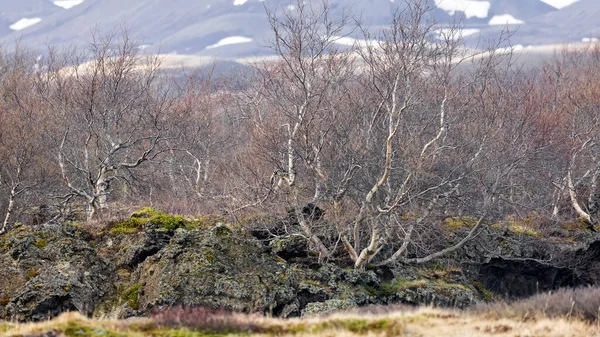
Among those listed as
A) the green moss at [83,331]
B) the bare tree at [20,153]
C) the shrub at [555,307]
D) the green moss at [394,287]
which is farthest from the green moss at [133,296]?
the bare tree at [20,153]

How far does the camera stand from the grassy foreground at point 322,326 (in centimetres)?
927

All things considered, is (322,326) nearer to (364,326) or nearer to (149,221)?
(364,326)

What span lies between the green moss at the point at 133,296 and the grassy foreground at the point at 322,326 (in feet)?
15.4

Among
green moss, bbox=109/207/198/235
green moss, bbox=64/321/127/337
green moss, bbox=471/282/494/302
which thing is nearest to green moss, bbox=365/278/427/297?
green moss, bbox=471/282/494/302

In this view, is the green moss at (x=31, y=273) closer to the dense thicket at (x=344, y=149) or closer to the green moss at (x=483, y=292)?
the dense thicket at (x=344, y=149)

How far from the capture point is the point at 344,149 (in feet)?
76.3

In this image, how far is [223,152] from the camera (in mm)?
44500

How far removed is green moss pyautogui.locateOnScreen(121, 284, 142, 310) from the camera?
14592 millimetres

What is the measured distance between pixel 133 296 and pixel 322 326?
22.2 ft

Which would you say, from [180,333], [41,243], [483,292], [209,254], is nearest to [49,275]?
[41,243]

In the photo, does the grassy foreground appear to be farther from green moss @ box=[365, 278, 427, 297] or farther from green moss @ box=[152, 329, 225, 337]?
green moss @ box=[365, 278, 427, 297]

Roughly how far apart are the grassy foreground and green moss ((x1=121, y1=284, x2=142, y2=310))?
15.4ft

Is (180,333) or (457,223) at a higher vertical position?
(180,333)

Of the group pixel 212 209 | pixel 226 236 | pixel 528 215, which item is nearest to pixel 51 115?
pixel 212 209
